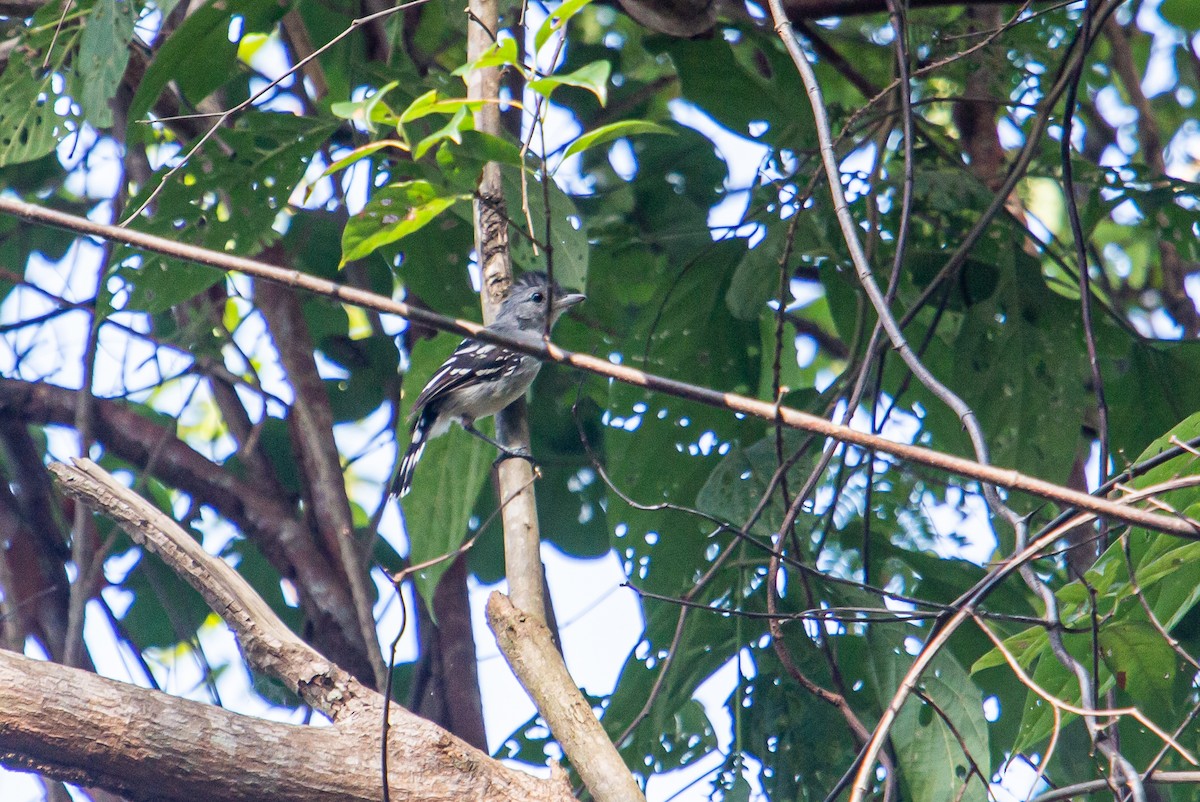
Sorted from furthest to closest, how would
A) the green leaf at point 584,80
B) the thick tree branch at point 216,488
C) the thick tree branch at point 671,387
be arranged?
the thick tree branch at point 216,488, the green leaf at point 584,80, the thick tree branch at point 671,387

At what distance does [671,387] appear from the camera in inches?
71.4

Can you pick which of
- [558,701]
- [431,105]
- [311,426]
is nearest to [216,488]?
[311,426]

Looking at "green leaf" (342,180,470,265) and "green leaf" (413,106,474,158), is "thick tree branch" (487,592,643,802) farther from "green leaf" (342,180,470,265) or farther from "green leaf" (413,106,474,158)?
"green leaf" (413,106,474,158)

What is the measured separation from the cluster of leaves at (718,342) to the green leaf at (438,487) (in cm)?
1

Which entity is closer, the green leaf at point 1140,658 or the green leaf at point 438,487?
the green leaf at point 1140,658

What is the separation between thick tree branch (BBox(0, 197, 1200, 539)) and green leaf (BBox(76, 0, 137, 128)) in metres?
1.70

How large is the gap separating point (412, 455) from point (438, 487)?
0.62 meters

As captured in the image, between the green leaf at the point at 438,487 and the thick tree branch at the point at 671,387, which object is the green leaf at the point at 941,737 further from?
the thick tree branch at the point at 671,387

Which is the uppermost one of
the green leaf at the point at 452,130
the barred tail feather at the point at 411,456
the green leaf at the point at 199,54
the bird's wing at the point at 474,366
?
the green leaf at the point at 199,54

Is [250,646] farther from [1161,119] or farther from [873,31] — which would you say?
[1161,119]

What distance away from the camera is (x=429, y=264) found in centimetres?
416

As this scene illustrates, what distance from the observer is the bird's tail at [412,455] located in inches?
172

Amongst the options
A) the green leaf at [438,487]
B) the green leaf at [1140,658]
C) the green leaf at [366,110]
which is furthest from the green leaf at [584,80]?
the green leaf at [438,487]

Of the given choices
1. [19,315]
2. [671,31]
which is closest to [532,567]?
[671,31]
